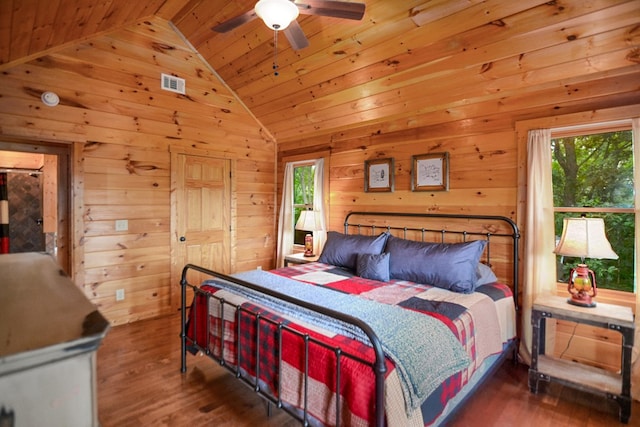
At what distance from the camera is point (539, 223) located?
270cm

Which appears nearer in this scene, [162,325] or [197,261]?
[162,325]

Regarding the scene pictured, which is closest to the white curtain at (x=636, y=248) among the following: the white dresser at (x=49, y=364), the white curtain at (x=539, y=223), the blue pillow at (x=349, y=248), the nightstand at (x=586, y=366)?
the nightstand at (x=586, y=366)

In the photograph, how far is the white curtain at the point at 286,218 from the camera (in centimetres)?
482

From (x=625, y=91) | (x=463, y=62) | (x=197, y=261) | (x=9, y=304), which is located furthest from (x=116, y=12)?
(x=625, y=91)

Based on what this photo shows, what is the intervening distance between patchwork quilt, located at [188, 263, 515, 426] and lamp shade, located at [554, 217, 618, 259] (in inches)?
23.3

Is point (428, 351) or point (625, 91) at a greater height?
point (625, 91)

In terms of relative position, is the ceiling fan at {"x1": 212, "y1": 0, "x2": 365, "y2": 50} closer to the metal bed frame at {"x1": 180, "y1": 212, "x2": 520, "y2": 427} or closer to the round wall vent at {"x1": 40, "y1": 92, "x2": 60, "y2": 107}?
the metal bed frame at {"x1": 180, "y1": 212, "x2": 520, "y2": 427}

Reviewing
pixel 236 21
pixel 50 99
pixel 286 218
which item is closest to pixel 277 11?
pixel 236 21

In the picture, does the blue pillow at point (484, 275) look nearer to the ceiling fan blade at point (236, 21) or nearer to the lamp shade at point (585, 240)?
the lamp shade at point (585, 240)

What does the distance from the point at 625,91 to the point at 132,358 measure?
169 inches

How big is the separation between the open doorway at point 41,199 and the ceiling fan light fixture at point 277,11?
107 inches

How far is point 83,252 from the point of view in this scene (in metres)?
3.46

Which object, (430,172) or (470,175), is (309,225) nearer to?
(430,172)

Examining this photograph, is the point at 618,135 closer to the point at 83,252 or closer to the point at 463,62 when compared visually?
the point at 463,62
